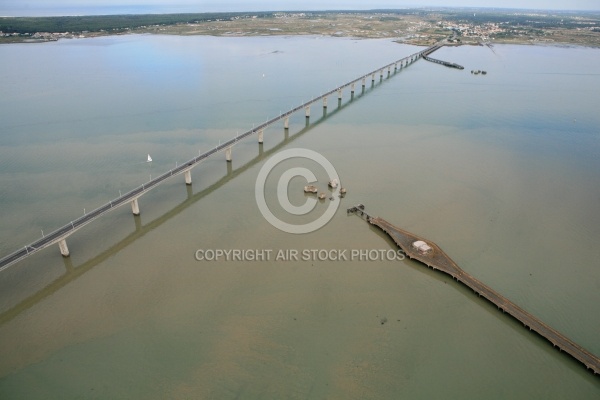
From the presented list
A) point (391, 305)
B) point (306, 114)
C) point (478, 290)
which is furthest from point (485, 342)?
point (306, 114)

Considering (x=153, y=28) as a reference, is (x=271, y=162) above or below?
below

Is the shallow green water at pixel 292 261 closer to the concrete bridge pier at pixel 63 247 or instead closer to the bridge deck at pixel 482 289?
the bridge deck at pixel 482 289

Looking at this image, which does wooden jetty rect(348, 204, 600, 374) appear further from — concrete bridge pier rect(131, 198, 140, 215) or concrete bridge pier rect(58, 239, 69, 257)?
concrete bridge pier rect(58, 239, 69, 257)

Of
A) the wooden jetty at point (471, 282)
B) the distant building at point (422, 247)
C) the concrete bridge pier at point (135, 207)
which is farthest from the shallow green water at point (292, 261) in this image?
the distant building at point (422, 247)

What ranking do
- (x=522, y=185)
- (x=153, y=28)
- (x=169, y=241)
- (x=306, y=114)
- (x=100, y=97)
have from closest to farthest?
(x=169, y=241) → (x=522, y=185) → (x=306, y=114) → (x=100, y=97) → (x=153, y=28)

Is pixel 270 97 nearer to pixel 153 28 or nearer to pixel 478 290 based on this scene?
pixel 478 290

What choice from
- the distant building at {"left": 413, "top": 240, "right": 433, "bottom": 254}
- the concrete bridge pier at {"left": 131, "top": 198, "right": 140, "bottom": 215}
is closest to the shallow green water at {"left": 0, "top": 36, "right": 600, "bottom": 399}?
the concrete bridge pier at {"left": 131, "top": 198, "right": 140, "bottom": 215}

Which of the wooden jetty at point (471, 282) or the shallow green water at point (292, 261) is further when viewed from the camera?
the wooden jetty at point (471, 282)
